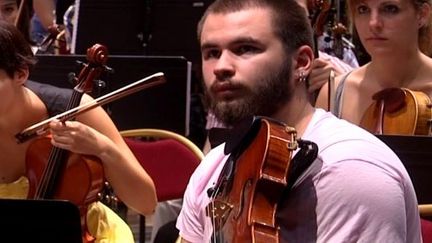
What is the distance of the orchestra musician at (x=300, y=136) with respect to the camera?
3.95 ft

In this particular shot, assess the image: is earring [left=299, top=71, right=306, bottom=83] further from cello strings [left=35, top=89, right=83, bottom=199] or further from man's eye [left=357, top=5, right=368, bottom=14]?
man's eye [left=357, top=5, right=368, bottom=14]

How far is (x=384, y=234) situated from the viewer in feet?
3.94

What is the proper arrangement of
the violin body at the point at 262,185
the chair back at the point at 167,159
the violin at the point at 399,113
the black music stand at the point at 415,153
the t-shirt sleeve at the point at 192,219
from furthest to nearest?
1. the chair back at the point at 167,159
2. the violin at the point at 399,113
3. the black music stand at the point at 415,153
4. the t-shirt sleeve at the point at 192,219
5. the violin body at the point at 262,185

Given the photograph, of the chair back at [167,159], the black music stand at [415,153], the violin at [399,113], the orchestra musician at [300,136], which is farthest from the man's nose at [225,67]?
the chair back at [167,159]

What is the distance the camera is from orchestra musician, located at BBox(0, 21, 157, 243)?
1866mm

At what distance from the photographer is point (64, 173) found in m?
1.91

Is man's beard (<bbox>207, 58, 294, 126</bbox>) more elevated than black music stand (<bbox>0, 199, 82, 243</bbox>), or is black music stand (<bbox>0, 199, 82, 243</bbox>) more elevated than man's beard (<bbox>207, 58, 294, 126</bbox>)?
man's beard (<bbox>207, 58, 294, 126</bbox>)

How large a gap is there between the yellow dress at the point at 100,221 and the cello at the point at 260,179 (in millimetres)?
618

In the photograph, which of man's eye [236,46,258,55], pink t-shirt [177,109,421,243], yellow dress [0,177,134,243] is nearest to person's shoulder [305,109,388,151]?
pink t-shirt [177,109,421,243]

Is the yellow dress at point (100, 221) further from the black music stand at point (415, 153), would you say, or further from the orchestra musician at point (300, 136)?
the black music stand at point (415, 153)

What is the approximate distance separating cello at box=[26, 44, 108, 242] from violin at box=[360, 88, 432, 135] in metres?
0.79

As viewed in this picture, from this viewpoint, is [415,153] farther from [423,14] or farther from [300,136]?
[423,14]

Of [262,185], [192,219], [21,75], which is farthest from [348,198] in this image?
[21,75]

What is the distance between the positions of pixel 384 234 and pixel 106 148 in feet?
2.88
